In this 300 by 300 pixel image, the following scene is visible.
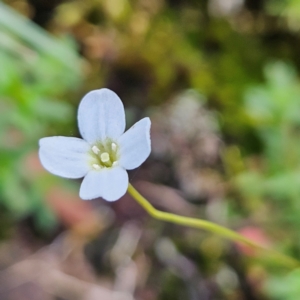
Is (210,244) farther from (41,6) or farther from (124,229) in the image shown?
(41,6)

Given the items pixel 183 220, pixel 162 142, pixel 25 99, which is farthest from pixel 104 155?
pixel 162 142

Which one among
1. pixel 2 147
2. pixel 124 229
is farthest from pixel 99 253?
pixel 2 147

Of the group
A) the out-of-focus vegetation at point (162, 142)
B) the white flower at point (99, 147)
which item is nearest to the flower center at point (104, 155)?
the white flower at point (99, 147)

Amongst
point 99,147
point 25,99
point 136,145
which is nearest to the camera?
point 136,145

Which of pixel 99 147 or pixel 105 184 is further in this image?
pixel 99 147

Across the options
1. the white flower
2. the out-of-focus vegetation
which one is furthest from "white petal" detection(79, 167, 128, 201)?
the out-of-focus vegetation

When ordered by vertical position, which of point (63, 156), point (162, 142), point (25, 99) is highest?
point (63, 156)

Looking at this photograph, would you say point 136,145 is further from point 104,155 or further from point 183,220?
→ point 183,220

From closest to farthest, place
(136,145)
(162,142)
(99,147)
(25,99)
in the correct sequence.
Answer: (136,145) < (99,147) < (25,99) < (162,142)

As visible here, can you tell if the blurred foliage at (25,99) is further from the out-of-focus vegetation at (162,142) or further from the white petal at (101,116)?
the white petal at (101,116)
